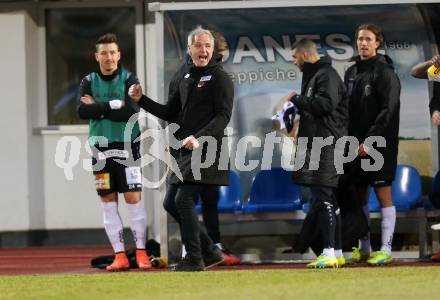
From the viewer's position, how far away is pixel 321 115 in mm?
11406

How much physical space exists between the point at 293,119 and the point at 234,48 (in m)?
1.10

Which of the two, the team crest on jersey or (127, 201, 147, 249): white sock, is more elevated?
the team crest on jersey

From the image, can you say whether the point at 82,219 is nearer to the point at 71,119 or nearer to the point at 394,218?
the point at 71,119

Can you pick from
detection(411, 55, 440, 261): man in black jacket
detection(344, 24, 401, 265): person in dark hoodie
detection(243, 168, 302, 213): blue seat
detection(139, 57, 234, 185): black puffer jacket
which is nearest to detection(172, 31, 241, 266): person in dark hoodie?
detection(139, 57, 234, 185): black puffer jacket

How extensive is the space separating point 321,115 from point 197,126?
1073 millimetres

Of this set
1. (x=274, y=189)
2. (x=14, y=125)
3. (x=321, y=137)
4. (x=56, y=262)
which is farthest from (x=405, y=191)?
Answer: (x=14, y=125)

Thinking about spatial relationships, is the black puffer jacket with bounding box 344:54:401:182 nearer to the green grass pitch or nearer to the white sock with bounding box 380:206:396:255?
the white sock with bounding box 380:206:396:255

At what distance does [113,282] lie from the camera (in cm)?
1040

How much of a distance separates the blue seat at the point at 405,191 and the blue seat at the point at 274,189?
28.8 inches

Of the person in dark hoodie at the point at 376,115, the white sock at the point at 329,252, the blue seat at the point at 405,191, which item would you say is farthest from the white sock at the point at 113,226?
the blue seat at the point at 405,191

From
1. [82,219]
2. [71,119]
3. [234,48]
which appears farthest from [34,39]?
[234,48]

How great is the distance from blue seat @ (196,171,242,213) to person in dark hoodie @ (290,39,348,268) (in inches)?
51.5

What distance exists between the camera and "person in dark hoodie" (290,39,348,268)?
37.3ft

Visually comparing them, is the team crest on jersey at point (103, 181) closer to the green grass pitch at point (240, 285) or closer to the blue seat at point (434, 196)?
the green grass pitch at point (240, 285)
